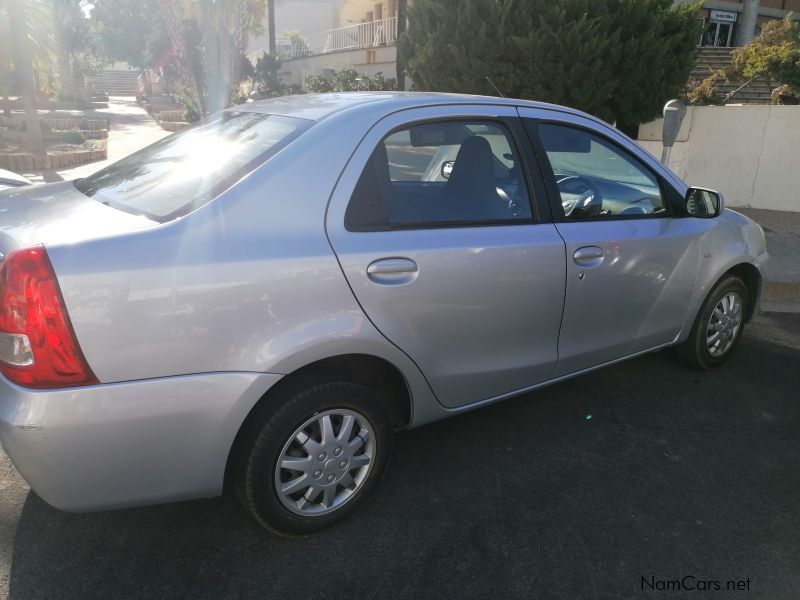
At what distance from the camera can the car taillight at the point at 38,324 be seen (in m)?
2.01

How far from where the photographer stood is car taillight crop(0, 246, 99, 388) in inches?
79.2

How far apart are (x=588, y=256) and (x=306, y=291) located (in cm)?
151

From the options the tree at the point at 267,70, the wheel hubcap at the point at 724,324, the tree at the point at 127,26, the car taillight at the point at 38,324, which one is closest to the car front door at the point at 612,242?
the wheel hubcap at the point at 724,324

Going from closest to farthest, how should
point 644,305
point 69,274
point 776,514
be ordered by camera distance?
point 69,274, point 776,514, point 644,305

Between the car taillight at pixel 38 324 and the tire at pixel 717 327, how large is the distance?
137 inches

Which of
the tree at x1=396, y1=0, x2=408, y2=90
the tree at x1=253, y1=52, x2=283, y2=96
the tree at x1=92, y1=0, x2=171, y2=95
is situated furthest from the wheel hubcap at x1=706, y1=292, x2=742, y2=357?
the tree at x1=92, y1=0, x2=171, y2=95

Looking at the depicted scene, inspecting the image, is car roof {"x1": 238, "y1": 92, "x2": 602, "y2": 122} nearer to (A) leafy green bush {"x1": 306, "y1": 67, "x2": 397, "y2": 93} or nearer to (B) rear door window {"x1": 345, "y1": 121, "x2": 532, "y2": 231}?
(B) rear door window {"x1": 345, "y1": 121, "x2": 532, "y2": 231}

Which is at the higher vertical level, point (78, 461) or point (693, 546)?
point (78, 461)

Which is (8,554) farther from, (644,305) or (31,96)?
(31,96)

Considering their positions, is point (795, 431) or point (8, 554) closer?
point (8, 554)

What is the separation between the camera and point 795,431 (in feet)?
12.0

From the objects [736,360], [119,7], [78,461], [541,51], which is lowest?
[736,360]

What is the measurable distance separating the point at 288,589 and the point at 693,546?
1614mm

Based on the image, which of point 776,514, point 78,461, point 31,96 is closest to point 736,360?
point 776,514
